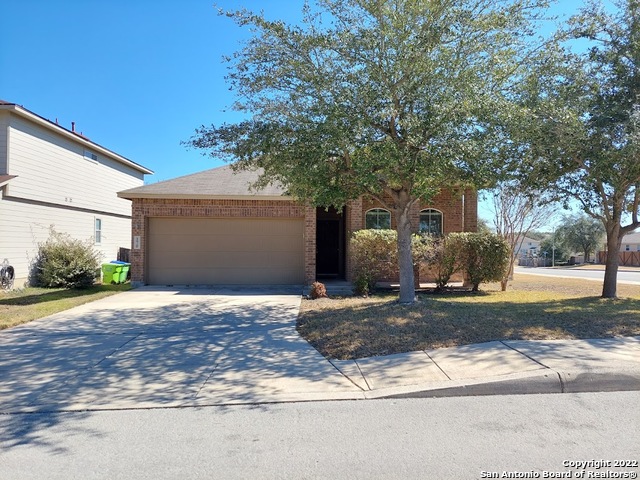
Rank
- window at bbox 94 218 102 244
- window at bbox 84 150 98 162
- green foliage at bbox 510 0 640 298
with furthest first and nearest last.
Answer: window at bbox 94 218 102 244
window at bbox 84 150 98 162
green foliage at bbox 510 0 640 298

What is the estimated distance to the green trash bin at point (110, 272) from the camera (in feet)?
52.2

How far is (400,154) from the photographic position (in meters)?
7.89

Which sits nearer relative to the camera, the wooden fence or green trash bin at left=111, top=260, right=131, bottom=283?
green trash bin at left=111, top=260, right=131, bottom=283

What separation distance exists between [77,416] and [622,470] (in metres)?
4.83

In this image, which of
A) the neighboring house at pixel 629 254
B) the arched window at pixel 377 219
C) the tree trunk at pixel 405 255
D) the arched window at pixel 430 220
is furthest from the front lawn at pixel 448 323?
the neighboring house at pixel 629 254

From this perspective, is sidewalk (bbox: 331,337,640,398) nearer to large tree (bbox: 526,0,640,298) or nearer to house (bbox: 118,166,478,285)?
large tree (bbox: 526,0,640,298)

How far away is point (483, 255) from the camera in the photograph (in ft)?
41.9

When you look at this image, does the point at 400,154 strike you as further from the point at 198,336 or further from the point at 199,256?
the point at 199,256

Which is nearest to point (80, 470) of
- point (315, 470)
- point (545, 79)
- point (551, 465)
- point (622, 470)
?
point (315, 470)

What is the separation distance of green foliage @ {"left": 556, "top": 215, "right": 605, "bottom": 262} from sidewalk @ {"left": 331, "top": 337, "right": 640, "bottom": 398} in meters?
54.4

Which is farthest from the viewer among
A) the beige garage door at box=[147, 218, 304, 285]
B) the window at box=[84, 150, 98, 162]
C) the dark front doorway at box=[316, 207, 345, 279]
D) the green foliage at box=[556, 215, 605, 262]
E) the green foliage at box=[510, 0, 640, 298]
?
the green foliage at box=[556, 215, 605, 262]

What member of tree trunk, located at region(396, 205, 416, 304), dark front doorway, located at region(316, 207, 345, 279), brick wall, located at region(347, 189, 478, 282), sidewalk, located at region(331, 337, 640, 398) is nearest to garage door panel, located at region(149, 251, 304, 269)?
brick wall, located at region(347, 189, 478, 282)

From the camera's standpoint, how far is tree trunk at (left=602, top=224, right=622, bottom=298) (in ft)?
37.8

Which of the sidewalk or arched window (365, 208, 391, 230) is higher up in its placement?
arched window (365, 208, 391, 230)
